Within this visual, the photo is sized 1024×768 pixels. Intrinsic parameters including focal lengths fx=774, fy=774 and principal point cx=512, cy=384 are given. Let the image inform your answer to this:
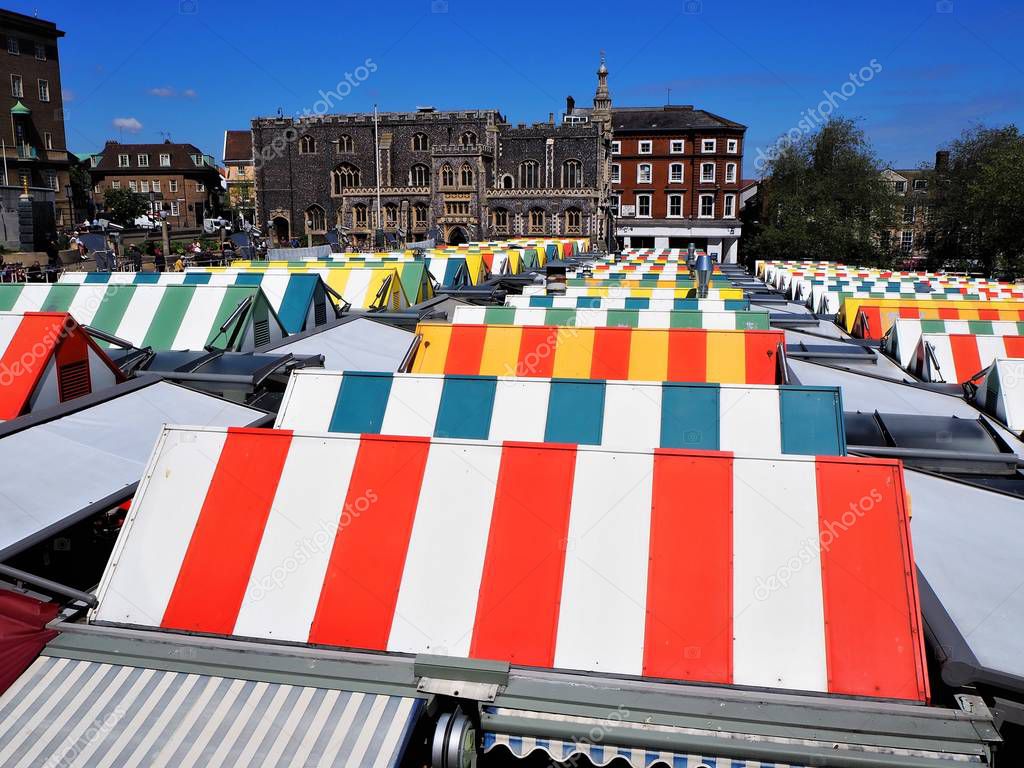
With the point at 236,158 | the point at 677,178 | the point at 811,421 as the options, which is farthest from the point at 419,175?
the point at 811,421

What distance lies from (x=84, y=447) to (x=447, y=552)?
3.51 metres

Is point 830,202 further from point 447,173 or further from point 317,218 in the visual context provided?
point 317,218

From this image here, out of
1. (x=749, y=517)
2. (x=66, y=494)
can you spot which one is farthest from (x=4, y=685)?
(x=749, y=517)

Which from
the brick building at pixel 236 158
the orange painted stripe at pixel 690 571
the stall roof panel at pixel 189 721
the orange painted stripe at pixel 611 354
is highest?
the brick building at pixel 236 158

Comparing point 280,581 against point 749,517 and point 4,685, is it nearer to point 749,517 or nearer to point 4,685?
point 4,685

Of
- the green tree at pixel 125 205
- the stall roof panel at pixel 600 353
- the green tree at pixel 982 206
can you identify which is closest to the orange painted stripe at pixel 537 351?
the stall roof panel at pixel 600 353

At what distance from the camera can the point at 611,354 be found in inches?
311

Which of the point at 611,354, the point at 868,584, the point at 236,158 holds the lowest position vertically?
the point at 868,584

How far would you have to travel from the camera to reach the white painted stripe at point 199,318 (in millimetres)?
10383

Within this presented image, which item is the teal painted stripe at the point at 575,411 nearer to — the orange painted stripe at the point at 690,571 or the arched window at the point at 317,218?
the orange painted stripe at the point at 690,571

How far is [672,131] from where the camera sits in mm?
70375

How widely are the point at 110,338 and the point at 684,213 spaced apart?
6839 cm

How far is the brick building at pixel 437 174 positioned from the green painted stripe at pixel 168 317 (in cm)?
5420

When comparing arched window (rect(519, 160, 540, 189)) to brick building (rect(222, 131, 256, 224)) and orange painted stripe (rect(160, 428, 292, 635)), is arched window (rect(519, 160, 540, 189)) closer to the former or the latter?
brick building (rect(222, 131, 256, 224))
